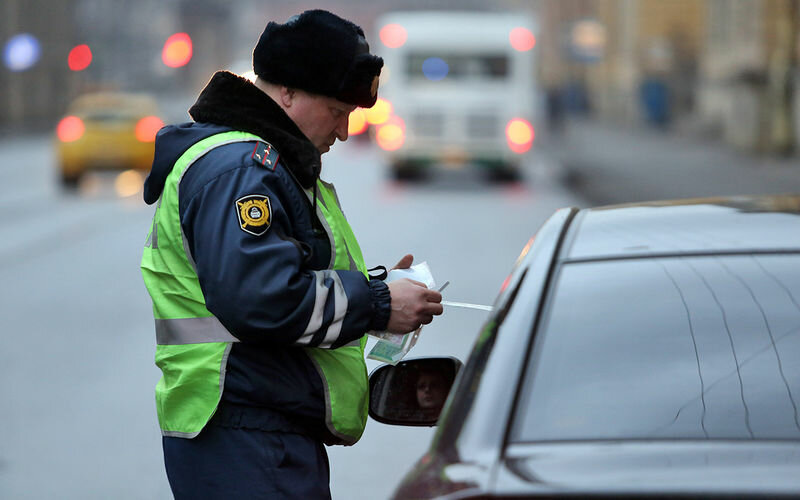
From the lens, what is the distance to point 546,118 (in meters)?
41.3

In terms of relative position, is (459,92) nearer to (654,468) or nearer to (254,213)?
(254,213)

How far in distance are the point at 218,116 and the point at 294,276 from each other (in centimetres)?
46

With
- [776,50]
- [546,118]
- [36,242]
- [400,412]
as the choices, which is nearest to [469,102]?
[776,50]

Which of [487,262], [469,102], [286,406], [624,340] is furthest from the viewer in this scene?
[469,102]

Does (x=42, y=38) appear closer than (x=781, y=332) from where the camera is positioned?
No

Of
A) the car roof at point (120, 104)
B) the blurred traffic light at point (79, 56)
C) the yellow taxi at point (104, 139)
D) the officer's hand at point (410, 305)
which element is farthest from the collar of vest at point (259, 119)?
the blurred traffic light at point (79, 56)

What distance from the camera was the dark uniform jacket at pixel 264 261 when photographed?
9.46 ft

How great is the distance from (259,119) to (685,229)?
3.29 ft

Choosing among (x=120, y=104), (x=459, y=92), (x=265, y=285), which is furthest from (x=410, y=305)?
(x=120, y=104)

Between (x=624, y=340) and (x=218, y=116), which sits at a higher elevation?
(x=218, y=116)

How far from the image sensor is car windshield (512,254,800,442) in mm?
2570

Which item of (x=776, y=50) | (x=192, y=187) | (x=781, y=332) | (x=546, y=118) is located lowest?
(x=546, y=118)

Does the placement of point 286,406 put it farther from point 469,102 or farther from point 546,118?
point 546,118

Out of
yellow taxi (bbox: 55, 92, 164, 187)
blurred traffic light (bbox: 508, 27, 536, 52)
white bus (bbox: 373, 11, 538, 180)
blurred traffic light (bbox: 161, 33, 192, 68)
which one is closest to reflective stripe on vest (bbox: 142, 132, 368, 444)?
white bus (bbox: 373, 11, 538, 180)
